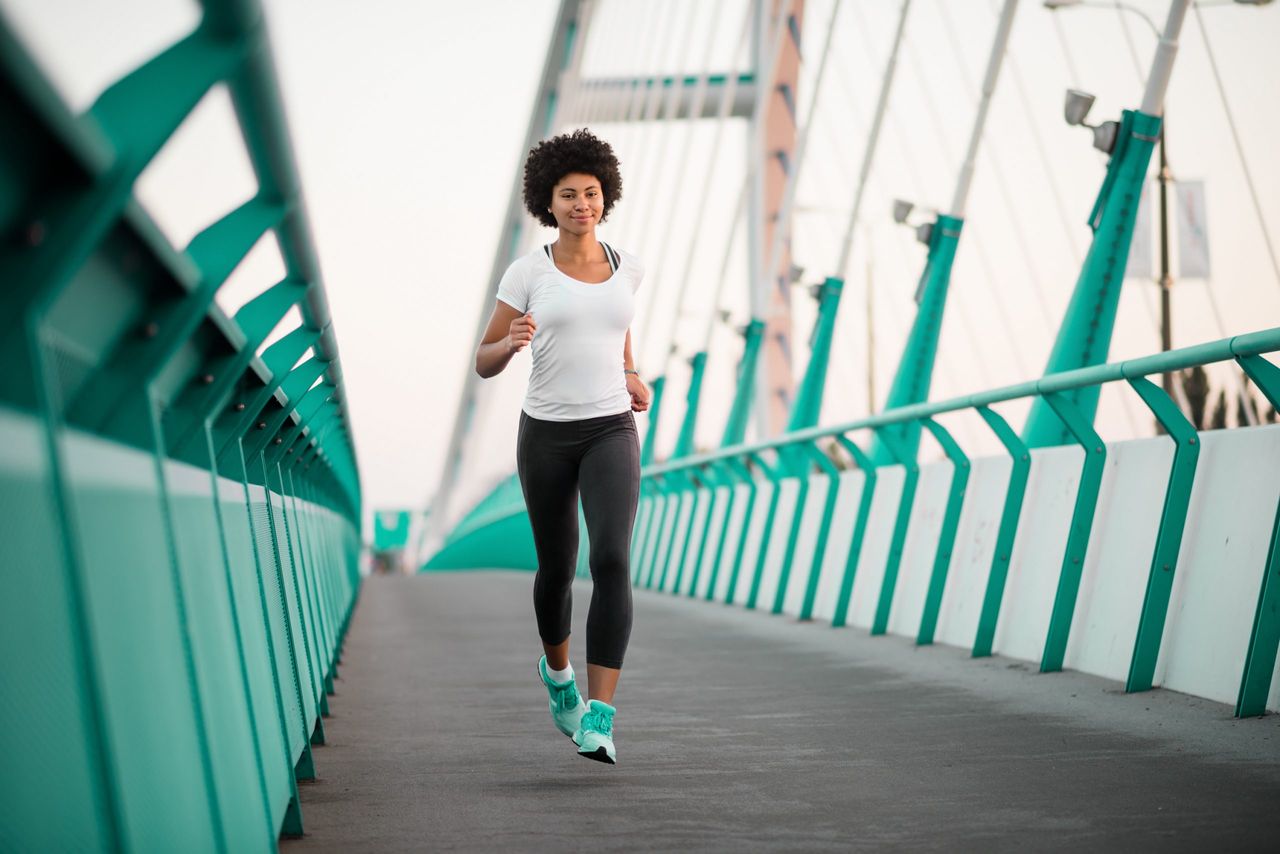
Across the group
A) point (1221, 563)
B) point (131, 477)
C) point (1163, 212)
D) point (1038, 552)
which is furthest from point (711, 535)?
point (131, 477)

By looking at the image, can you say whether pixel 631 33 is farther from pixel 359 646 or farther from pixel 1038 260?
pixel 359 646

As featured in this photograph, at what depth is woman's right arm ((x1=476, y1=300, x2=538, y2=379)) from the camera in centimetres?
509

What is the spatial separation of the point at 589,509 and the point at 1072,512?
281cm

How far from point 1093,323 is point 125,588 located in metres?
7.94

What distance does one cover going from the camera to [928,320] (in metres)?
14.0

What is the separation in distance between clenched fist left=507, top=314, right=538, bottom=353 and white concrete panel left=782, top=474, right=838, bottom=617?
6861 mm

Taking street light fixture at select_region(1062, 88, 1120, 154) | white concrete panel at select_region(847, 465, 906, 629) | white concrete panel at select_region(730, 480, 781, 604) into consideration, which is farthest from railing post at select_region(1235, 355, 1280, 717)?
white concrete panel at select_region(730, 480, 781, 604)

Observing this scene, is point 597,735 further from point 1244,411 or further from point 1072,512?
point 1244,411

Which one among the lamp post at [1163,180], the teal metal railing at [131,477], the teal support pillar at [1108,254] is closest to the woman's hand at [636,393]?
the teal metal railing at [131,477]

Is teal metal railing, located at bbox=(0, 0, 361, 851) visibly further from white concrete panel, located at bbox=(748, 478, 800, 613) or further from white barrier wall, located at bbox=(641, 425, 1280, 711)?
white concrete panel, located at bbox=(748, 478, 800, 613)

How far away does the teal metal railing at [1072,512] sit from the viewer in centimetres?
530

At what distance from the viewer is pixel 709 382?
2633 cm

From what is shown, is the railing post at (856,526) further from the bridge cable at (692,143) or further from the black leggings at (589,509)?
the bridge cable at (692,143)

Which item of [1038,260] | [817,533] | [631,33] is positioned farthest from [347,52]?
[631,33]
